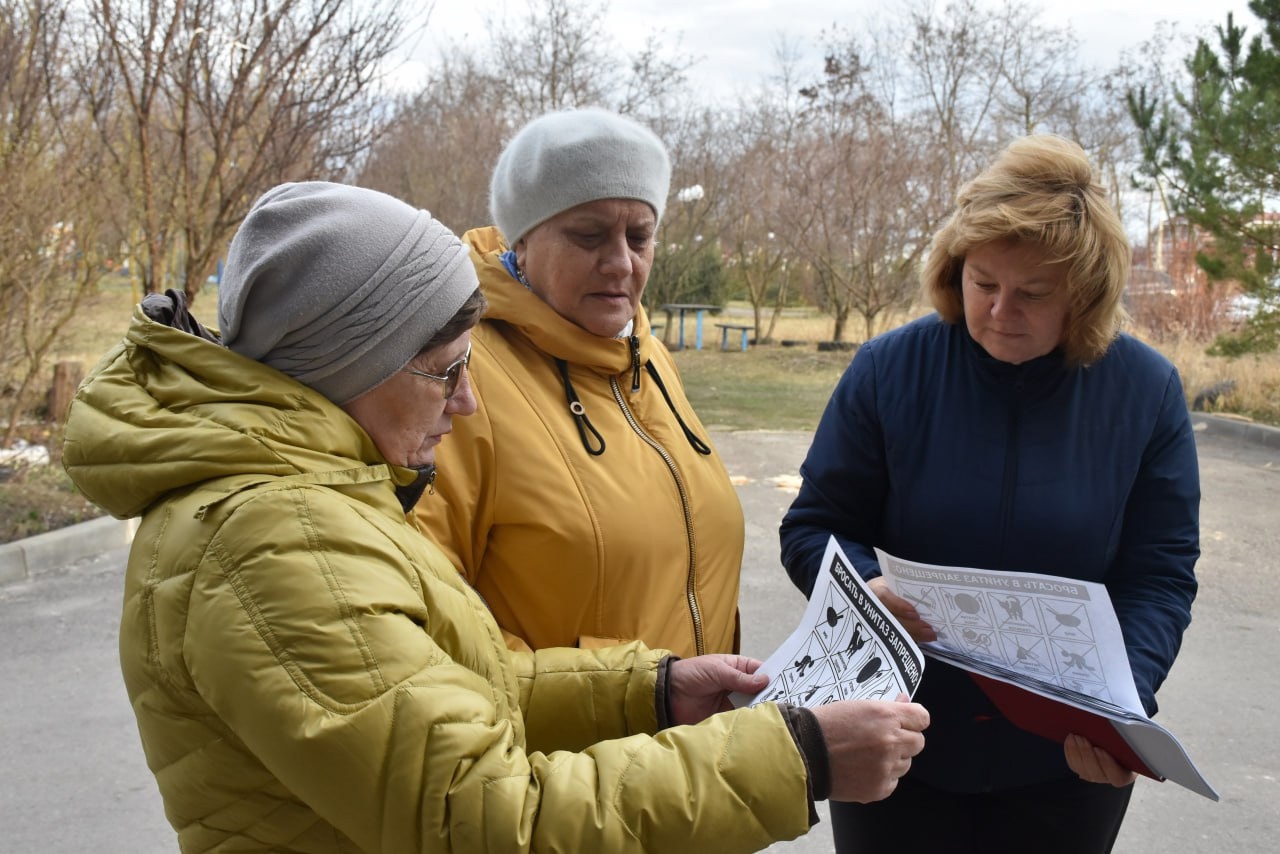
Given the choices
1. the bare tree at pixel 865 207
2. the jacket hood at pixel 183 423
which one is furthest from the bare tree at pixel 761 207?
the jacket hood at pixel 183 423

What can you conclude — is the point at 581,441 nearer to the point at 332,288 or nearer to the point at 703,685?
the point at 703,685

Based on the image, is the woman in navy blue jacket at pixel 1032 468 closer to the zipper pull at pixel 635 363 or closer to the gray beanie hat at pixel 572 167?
the zipper pull at pixel 635 363

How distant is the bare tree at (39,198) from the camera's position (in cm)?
720

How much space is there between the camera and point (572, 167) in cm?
215

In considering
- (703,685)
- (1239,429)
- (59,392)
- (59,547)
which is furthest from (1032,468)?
(1239,429)

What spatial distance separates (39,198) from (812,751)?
8.06 metres

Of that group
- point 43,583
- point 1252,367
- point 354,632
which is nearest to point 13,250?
point 43,583

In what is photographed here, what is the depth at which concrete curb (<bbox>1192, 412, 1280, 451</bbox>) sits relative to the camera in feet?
35.4

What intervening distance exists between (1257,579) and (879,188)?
14221 millimetres

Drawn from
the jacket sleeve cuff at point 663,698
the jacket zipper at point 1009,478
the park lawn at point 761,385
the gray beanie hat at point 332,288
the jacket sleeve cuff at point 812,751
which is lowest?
the park lawn at point 761,385

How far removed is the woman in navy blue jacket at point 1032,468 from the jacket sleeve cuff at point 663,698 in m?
0.49

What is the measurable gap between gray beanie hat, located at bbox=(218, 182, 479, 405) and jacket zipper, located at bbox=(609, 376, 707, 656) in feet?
2.69

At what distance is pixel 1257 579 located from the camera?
6418 millimetres

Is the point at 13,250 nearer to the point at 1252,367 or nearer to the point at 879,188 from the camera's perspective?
the point at 1252,367
